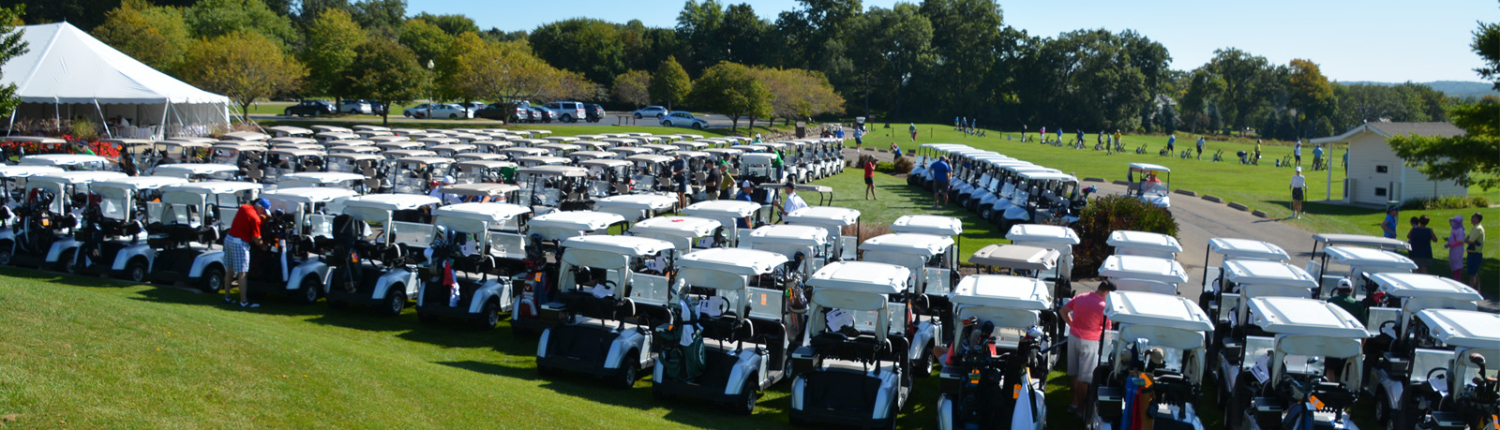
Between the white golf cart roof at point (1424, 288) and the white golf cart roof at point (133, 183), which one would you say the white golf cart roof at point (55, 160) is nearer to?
the white golf cart roof at point (133, 183)

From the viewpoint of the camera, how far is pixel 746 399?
10.1 metres

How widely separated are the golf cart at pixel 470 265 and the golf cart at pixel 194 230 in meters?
3.34

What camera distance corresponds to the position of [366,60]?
54.5 m

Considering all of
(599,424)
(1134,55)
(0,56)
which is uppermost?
(1134,55)

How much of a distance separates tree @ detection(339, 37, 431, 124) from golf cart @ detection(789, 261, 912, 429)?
48609 mm

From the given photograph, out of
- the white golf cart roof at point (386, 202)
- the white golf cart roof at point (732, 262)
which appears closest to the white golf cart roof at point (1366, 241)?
the white golf cart roof at point (732, 262)

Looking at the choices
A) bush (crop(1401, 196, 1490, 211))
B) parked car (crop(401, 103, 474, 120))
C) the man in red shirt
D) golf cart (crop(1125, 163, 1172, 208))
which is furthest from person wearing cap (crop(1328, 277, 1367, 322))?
parked car (crop(401, 103, 474, 120))

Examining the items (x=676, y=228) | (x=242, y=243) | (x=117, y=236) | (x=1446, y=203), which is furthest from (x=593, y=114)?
(x=676, y=228)

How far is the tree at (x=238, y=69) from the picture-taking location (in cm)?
5050

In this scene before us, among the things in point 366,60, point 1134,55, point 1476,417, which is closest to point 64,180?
point 1476,417

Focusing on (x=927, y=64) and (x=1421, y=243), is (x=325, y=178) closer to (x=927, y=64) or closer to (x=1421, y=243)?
(x=1421, y=243)

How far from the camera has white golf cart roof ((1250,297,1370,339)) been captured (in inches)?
348

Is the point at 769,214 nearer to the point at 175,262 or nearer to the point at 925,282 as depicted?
the point at 925,282

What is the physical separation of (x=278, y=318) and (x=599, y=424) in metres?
6.57
